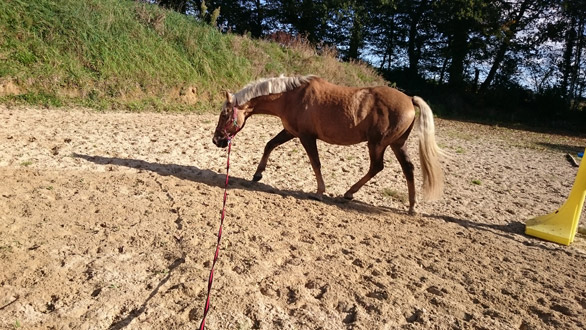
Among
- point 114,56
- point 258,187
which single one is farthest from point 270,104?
point 114,56

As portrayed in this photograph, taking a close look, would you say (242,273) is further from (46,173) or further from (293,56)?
(293,56)

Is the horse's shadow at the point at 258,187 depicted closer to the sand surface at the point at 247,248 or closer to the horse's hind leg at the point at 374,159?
the sand surface at the point at 247,248

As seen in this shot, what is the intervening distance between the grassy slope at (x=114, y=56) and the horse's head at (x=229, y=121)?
5.58 m

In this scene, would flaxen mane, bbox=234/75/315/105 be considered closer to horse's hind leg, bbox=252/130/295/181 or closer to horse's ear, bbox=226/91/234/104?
horse's ear, bbox=226/91/234/104

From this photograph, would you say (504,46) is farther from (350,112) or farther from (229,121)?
(229,121)

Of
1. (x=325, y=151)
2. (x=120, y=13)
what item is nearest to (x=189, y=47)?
(x=120, y=13)

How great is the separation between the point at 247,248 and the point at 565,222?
4.09 meters

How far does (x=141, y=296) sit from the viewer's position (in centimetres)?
275

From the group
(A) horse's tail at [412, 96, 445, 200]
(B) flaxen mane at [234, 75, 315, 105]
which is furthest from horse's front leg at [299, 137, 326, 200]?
(A) horse's tail at [412, 96, 445, 200]

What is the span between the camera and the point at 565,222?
4.93m

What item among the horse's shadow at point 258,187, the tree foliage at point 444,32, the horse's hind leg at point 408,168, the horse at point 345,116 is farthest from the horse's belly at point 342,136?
the tree foliage at point 444,32

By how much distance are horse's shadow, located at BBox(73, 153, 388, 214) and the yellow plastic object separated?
1684mm

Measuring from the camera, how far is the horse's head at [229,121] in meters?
5.48

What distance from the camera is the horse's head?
5.48 m
